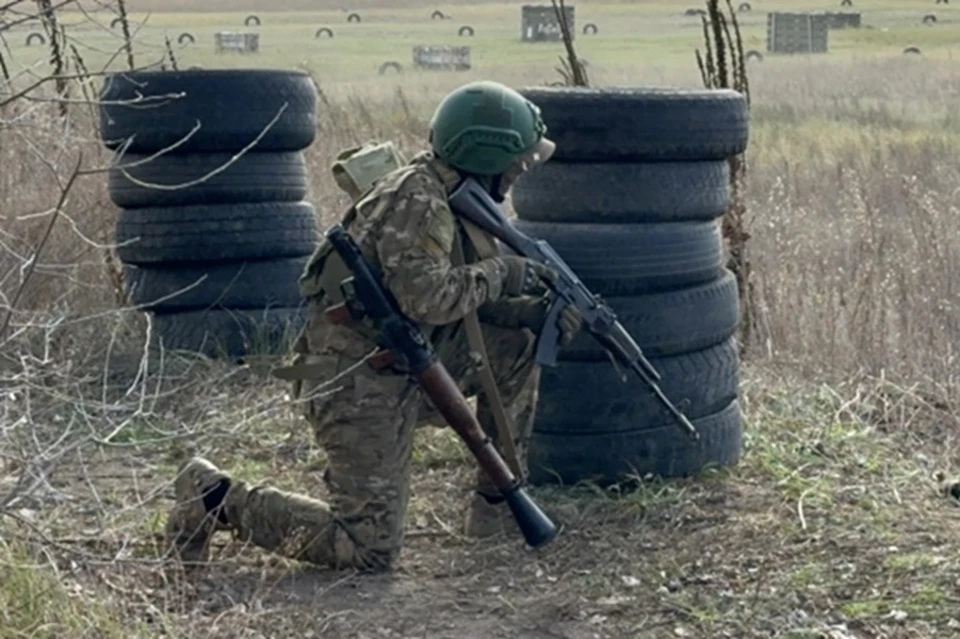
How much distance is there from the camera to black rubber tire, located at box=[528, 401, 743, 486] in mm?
5332

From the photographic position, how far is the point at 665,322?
5.27 meters

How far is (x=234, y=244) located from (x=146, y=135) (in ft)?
1.92

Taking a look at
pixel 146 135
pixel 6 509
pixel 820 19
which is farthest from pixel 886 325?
pixel 820 19

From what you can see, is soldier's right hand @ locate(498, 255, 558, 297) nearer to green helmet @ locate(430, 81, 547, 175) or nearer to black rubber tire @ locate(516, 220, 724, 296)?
green helmet @ locate(430, 81, 547, 175)

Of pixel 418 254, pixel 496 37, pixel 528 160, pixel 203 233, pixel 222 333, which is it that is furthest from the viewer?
pixel 496 37

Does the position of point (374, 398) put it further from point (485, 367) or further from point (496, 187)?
point (496, 187)

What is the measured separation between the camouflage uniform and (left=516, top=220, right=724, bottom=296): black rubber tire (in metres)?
0.47

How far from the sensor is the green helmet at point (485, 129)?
15.4 ft

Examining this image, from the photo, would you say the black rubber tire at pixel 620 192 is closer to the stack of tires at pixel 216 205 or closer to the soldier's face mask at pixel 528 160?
the soldier's face mask at pixel 528 160

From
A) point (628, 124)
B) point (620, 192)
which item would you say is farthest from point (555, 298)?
point (628, 124)

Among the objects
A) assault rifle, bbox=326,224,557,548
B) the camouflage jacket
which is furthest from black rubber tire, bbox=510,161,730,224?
assault rifle, bbox=326,224,557,548

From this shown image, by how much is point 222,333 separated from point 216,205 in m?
0.55

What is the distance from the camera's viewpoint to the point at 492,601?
455cm

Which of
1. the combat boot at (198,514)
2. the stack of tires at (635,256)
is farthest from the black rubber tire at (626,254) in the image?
the combat boot at (198,514)
